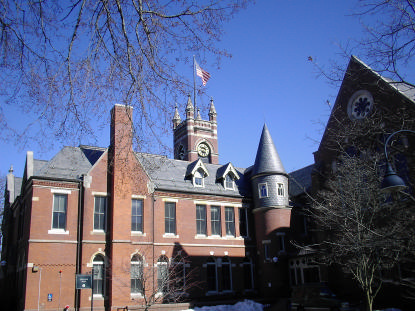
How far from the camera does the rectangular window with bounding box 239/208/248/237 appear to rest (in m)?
34.5

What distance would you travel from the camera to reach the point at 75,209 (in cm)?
2750

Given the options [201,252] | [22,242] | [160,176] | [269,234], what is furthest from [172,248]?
[22,242]

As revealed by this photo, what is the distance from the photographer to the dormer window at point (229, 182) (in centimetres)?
3539

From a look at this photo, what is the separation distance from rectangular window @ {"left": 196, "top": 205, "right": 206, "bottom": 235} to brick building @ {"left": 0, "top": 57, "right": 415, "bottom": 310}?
0.08 m

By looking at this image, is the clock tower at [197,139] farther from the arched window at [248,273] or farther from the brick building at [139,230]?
the arched window at [248,273]

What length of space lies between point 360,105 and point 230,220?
13781mm

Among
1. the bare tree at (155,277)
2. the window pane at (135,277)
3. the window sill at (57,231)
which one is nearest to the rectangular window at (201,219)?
the bare tree at (155,277)

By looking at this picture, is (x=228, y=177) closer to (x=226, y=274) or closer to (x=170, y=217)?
(x=170, y=217)

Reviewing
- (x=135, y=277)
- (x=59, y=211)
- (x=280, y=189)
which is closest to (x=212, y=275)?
(x=135, y=277)

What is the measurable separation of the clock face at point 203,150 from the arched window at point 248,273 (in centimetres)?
3437

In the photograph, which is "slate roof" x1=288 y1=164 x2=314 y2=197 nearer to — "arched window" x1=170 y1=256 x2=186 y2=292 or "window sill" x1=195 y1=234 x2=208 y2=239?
"window sill" x1=195 y1=234 x2=208 y2=239

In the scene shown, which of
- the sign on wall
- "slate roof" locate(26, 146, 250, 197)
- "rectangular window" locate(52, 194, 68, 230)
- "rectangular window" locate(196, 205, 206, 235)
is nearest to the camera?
the sign on wall

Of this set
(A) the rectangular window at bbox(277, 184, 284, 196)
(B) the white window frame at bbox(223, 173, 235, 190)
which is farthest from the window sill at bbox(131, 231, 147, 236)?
(A) the rectangular window at bbox(277, 184, 284, 196)

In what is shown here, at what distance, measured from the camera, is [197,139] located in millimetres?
66875
